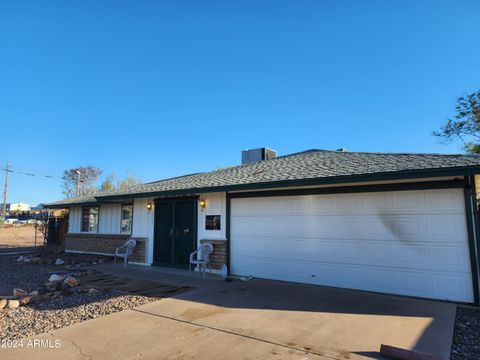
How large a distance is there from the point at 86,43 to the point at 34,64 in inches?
111

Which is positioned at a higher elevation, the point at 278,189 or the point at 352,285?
the point at 278,189

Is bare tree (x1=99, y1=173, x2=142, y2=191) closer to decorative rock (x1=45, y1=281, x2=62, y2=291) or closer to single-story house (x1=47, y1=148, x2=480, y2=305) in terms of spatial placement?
single-story house (x1=47, y1=148, x2=480, y2=305)

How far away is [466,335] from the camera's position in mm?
4027

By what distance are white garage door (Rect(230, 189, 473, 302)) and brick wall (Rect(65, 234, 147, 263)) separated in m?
4.23

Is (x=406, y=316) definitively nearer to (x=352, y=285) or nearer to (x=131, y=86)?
(x=352, y=285)

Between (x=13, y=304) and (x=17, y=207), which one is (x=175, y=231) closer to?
(x=13, y=304)

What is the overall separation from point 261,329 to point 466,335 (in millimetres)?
2696

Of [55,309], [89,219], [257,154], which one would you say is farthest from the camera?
[89,219]

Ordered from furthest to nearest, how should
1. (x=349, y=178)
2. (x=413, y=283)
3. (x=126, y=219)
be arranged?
(x=126, y=219) < (x=349, y=178) < (x=413, y=283)

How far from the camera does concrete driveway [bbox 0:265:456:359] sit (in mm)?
3537

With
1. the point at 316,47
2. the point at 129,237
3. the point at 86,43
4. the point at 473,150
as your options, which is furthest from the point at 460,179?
the point at 473,150

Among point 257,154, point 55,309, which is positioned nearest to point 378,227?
point 55,309

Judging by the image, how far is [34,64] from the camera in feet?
43.0

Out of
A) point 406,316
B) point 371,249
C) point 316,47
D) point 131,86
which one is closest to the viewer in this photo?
point 406,316
